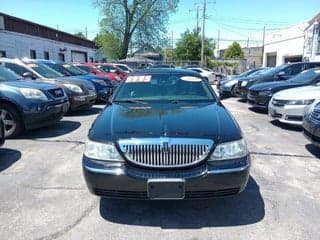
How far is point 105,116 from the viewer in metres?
3.83

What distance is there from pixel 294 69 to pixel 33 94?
9.50m

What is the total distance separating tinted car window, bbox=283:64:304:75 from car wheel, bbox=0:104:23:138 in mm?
9639

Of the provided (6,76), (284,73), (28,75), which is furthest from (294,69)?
(6,76)

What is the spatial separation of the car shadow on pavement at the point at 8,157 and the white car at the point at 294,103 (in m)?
5.85

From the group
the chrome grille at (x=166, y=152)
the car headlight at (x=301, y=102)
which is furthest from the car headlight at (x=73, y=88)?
the chrome grille at (x=166, y=152)

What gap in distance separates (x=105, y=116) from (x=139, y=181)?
3.75 ft

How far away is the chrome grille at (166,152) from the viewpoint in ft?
9.95

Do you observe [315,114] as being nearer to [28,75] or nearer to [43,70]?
[28,75]

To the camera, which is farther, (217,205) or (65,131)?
(65,131)

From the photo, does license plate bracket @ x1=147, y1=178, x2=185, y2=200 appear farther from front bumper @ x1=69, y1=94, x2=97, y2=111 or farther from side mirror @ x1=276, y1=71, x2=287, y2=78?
side mirror @ x1=276, y1=71, x2=287, y2=78

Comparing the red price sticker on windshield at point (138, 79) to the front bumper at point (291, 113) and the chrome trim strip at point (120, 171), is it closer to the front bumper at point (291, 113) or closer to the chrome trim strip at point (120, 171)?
the chrome trim strip at point (120, 171)

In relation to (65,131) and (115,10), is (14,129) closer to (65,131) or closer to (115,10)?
(65,131)

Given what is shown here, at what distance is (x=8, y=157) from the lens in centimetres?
542

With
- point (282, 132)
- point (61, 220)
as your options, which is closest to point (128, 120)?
point (61, 220)
